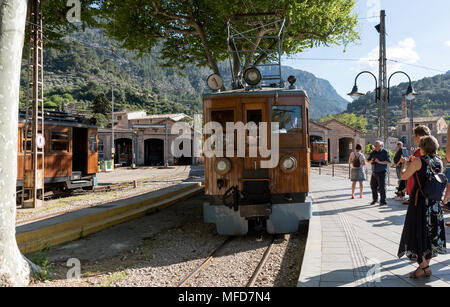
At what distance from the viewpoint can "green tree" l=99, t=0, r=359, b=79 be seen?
1245 centimetres

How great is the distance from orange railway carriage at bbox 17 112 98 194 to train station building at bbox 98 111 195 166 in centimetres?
2258

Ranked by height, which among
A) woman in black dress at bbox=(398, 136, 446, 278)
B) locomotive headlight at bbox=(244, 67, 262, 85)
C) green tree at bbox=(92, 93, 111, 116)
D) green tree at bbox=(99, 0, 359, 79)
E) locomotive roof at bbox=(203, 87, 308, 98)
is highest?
green tree at bbox=(92, 93, 111, 116)

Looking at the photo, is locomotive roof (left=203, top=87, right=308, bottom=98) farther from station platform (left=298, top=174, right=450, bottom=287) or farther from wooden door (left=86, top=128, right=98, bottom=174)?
wooden door (left=86, top=128, right=98, bottom=174)

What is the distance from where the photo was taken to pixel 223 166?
6250mm

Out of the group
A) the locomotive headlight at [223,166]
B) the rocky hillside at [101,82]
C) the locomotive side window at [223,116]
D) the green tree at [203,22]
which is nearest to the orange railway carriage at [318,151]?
the green tree at [203,22]

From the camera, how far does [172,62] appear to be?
16.7 meters

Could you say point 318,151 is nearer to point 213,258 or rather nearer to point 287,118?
point 287,118

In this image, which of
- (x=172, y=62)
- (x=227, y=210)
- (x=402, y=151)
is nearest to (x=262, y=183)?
(x=227, y=210)

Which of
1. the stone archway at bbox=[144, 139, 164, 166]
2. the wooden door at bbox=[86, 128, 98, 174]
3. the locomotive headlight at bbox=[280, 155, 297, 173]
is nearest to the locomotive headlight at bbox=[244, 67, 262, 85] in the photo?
the locomotive headlight at bbox=[280, 155, 297, 173]

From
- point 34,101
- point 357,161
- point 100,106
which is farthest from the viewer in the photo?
point 100,106

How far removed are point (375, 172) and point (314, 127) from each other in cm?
3385

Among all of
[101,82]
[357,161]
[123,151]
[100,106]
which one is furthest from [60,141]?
[101,82]

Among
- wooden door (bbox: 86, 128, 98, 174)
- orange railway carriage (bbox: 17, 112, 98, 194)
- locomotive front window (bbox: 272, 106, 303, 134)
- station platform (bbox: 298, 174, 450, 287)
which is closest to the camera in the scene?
station platform (bbox: 298, 174, 450, 287)

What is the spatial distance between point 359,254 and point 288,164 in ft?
7.10
